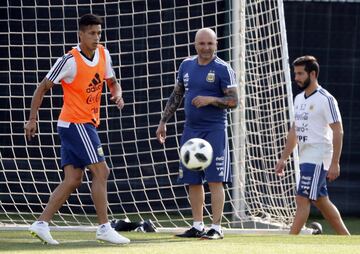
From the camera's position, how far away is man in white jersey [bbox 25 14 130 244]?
30.3 feet

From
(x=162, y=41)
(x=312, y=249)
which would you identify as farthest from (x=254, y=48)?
(x=312, y=249)

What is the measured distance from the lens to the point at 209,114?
9.98 meters

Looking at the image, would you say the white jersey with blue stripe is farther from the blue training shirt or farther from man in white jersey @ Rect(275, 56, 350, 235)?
the blue training shirt

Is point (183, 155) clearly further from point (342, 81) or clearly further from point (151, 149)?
point (342, 81)

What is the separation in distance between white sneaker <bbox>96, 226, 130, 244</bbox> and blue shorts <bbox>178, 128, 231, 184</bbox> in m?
1.11

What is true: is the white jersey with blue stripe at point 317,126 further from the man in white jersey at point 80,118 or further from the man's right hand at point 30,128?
the man's right hand at point 30,128

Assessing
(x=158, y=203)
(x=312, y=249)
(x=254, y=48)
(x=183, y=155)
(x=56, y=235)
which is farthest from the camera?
(x=158, y=203)

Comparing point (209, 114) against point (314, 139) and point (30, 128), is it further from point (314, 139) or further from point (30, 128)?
point (30, 128)

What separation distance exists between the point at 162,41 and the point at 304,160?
309cm

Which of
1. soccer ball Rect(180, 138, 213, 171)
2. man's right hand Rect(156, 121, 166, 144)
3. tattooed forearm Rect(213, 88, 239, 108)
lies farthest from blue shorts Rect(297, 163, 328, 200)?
man's right hand Rect(156, 121, 166, 144)

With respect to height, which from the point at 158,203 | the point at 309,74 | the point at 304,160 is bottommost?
the point at 158,203

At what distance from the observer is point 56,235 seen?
1037cm

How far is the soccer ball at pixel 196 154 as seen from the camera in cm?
955

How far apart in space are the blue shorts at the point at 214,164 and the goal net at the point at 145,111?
2.12 meters
